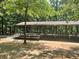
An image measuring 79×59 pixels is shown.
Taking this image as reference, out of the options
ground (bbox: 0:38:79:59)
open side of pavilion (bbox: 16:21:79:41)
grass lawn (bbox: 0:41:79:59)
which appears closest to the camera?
grass lawn (bbox: 0:41:79:59)

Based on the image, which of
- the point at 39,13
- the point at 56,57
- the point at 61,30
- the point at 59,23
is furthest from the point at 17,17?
the point at 56,57

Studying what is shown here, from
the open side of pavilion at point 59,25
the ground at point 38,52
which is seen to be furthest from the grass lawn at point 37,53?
the open side of pavilion at point 59,25

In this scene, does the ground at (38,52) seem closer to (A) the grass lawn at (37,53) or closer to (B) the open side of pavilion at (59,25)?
(A) the grass lawn at (37,53)

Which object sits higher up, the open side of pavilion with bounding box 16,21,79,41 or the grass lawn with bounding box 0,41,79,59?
the open side of pavilion with bounding box 16,21,79,41

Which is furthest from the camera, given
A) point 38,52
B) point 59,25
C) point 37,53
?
point 59,25

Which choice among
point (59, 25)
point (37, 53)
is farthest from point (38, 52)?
point (59, 25)

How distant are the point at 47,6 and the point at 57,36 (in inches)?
417

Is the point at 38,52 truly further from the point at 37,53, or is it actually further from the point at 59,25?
the point at 59,25

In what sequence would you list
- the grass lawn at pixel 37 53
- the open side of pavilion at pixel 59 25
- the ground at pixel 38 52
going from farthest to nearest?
the open side of pavilion at pixel 59 25 < the ground at pixel 38 52 < the grass lawn at pixel 37 53

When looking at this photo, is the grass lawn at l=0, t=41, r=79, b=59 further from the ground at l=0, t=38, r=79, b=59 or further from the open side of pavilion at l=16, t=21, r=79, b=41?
the open side of pavilion at l=16, t=21, r=79, b=41

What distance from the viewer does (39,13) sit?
23500mm

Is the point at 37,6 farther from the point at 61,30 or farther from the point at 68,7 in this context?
the point at 61,30

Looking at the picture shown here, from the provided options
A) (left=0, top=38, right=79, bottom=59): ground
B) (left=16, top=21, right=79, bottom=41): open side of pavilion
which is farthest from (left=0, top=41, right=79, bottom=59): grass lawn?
(left=16, top=21, right=79, bottom=41): open side of pavilion

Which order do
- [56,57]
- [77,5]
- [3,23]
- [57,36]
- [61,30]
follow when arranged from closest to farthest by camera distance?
[56,57] → [77,5] → [57,36] → [61,30] → [3,23]
